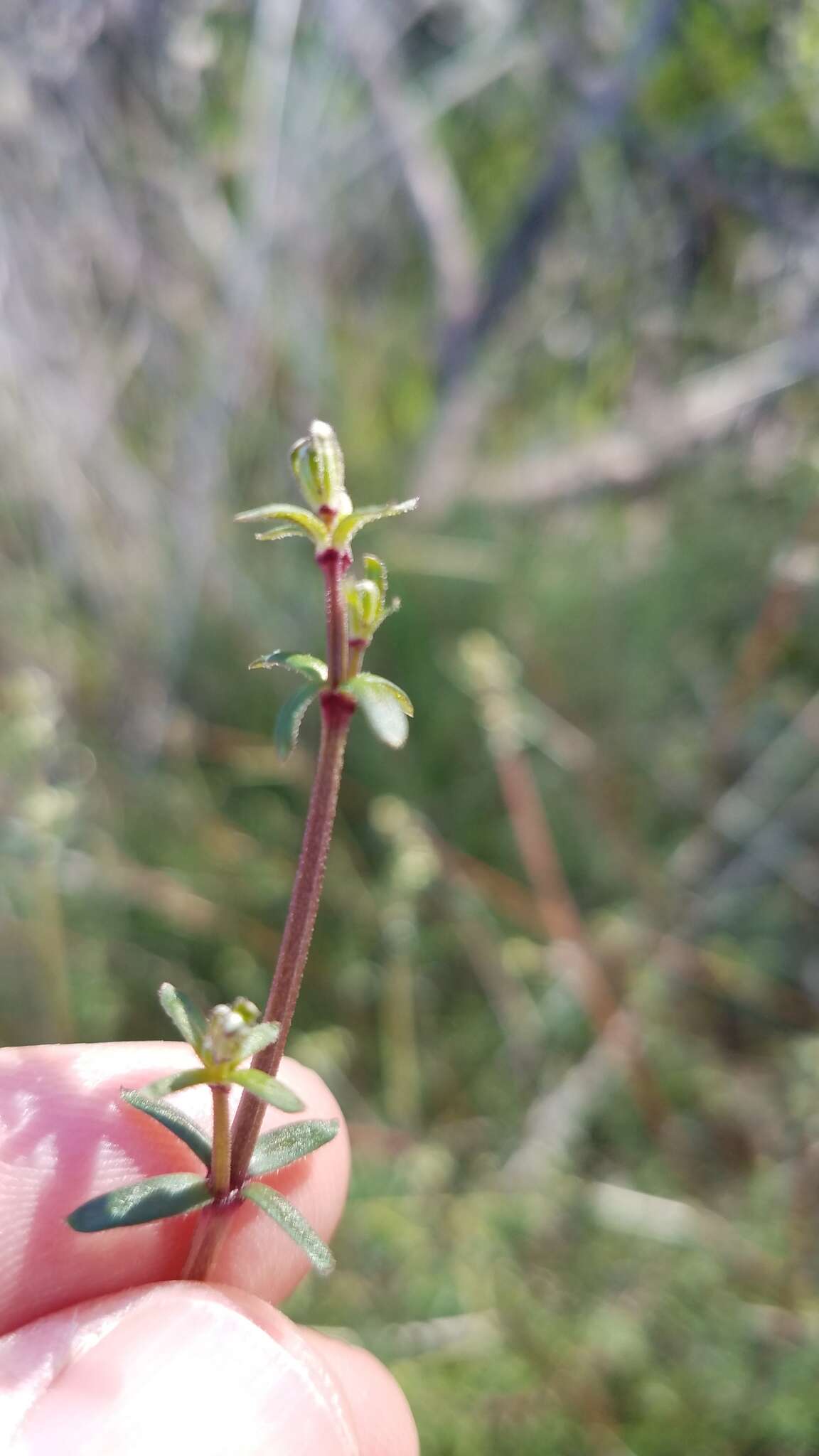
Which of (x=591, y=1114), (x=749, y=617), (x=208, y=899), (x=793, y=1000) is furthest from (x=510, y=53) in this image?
(x=591, y=1114)

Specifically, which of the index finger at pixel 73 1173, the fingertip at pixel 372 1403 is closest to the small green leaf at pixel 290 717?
the index finger at pixel 73 1173

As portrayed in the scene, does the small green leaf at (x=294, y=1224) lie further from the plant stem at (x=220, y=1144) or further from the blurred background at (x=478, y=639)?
the blurred background at (x=478, y=639)

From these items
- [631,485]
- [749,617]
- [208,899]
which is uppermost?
[631,485]

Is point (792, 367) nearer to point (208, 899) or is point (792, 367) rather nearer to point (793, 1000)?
point (793, 1000)

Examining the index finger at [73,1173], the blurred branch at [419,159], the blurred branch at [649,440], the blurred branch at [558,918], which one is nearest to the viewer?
the index finger at [73,1173]

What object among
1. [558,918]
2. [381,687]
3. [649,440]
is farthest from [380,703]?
[649,440]
